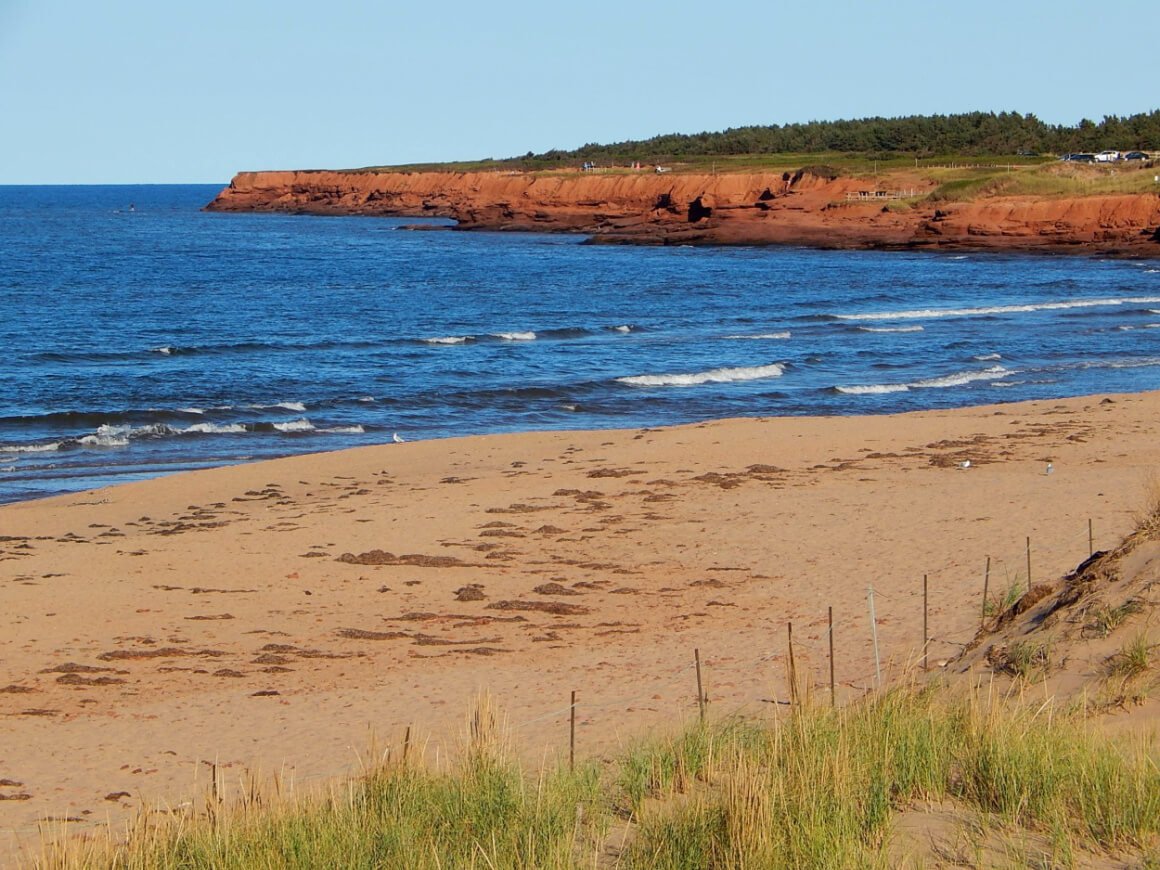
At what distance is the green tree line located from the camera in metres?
117

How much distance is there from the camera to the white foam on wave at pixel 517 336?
143 feet

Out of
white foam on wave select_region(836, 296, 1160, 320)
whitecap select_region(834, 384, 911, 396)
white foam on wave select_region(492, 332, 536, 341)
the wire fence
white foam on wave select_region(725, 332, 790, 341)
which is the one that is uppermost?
white foam on wave select_region(492, 332, 536, 341)

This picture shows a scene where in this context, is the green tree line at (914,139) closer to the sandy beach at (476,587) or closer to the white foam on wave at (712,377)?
the white foam on wave at (712,377)

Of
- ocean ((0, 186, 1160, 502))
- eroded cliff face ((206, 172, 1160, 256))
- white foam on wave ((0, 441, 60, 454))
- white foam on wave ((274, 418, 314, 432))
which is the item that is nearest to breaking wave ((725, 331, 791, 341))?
ocean ((0, 186, 1160, 502))

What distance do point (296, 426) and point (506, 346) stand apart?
1387 centimetres

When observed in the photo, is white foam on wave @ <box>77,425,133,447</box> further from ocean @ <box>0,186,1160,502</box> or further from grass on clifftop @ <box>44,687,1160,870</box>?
grass on clifftop @ <box>44,687,1160,870</box>

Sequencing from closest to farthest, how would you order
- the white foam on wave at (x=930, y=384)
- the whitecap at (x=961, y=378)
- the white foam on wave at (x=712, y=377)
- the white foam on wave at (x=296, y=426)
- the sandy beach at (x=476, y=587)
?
the sandy beach at (x=476, y=587) → the white foam on wave at (x=296, y=426) → the white foam on wave at (x=930, y=384) → the whitecap at (x=961, y=378) → the white foam on wave at (x=712, y=377)

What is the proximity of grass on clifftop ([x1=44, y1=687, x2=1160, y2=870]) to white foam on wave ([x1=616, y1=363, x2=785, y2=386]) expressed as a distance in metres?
27.3

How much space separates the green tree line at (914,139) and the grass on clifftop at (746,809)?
115 meters

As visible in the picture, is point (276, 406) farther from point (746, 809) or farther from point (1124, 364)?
point (746, 809)

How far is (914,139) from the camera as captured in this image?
13150 centimetres

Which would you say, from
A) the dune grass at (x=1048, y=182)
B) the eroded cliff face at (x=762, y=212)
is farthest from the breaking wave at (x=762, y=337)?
the dune grass at (x=1048, y=182)

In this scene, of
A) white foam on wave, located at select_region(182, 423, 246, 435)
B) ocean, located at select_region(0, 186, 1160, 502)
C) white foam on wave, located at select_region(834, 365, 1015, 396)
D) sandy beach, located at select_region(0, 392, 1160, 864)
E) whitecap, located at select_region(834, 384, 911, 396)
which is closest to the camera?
sandy beach, located at select_region(0, 392, 1160, 864)

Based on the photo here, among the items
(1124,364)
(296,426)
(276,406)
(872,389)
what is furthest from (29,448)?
(1124,364)
